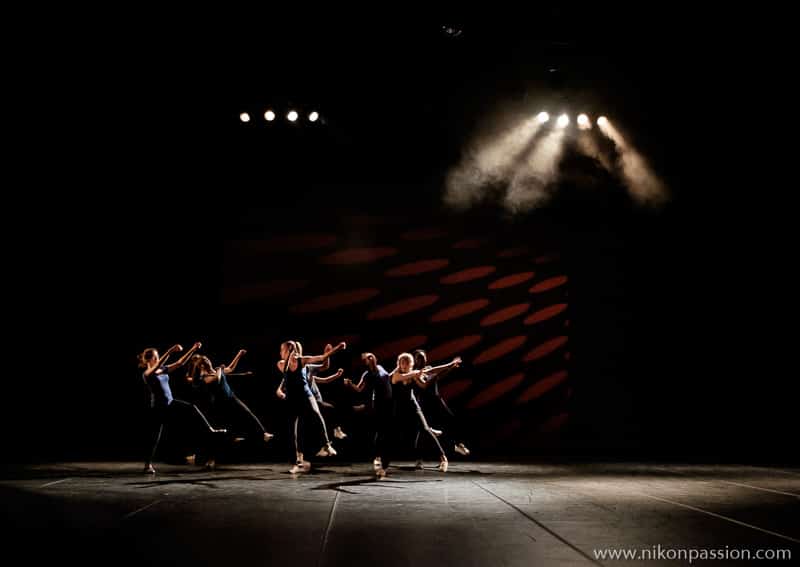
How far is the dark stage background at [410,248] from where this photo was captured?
9039 mm

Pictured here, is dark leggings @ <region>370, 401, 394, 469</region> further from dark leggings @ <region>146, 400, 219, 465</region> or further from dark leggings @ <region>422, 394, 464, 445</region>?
dark leggings @ <region>422, 394, 464, 445</region>

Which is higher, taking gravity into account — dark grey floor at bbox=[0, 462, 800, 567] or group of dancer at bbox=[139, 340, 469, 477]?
group of dancer at bbox=[139, 340, 469, 477]

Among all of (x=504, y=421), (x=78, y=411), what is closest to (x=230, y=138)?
(x=78, y=411)

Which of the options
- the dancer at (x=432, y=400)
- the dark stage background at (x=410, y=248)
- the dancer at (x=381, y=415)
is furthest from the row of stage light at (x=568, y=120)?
the dancer at (x=381, y=415)

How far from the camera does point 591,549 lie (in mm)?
3123

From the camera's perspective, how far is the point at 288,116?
30.4 feet

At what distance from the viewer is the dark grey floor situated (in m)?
3.02

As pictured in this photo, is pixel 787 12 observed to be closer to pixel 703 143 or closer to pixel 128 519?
pixel 703 143

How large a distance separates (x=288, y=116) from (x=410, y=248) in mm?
2694

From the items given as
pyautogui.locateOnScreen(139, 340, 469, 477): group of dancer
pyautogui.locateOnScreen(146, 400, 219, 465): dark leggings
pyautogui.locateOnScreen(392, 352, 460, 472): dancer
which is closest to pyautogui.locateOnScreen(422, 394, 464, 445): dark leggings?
pyautogui.locateOnScreen(139, 340, 469, 477): group of dancer

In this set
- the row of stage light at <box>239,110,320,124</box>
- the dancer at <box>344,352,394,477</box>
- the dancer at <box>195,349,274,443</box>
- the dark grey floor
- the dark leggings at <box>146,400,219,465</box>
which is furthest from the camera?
the row of stage light at <box>239,110,320,124</box>

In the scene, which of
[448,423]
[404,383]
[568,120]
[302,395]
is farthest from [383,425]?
[568,120]

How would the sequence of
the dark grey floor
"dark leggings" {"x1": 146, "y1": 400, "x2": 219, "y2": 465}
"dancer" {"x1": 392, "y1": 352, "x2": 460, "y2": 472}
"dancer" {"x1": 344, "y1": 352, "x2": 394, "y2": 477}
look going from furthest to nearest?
"dark leggings" {"x1": 146, "y1": 400, "x2": 219, "y2": 465}, "dancer" {"x1": 392, "y1": 352, "x2": 460, "y2": 472}, "dancer" {"x1": 344, "y1": 352, "x2": 394, "y2": 477}, the dark grey floor

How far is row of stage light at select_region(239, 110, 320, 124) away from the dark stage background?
13 cm
